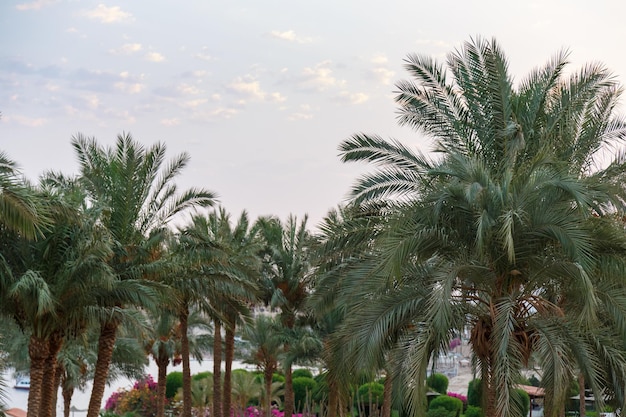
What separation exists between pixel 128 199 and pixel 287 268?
8.99m

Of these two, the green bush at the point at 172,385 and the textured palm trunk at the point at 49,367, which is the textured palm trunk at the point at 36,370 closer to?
the textured palm trunk at the point at 49,367

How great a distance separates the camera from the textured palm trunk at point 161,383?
30.9 meters

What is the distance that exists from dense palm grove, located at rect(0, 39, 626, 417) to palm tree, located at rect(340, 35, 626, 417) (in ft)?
0.11

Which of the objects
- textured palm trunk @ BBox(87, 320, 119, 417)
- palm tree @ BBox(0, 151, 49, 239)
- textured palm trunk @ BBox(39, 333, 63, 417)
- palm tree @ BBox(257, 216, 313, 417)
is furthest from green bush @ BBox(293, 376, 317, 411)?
palm tree @ BBox(0, 151, 49, 239)

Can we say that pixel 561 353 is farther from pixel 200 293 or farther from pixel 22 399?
pixel 22 399

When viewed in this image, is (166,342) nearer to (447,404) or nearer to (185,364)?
(185,364)

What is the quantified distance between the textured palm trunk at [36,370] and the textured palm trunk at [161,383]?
40.5 ft

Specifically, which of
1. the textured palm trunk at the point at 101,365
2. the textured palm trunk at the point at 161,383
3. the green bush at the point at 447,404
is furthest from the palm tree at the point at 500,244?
the green bush at the point at 447,404

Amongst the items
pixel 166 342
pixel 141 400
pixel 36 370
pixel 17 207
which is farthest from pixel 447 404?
pixel 17 207

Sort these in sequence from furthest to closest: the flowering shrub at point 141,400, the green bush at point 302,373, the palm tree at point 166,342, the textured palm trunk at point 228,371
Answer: the green bush at point 302,373
the flowering shrub at point 141,400
the palm tree at point 166,342
the textured palm trunk at point 228,371

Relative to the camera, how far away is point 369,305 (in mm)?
14555

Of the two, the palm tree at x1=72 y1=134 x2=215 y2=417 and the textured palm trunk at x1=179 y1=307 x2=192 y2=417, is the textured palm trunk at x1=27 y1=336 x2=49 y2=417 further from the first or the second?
the textured palm trunk at x1=179 y1=307 x2=192 y2=417

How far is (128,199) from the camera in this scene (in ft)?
68.0

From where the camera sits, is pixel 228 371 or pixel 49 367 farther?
pixel 228 371
